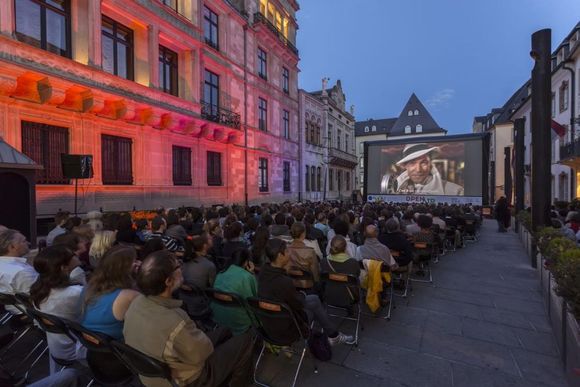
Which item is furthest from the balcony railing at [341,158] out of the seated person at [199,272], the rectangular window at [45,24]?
the seated person at [199,272]

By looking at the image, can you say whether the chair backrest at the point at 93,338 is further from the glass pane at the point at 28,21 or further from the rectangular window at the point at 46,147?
the glass pane at the point at 28,21

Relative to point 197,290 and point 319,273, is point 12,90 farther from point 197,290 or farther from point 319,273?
point 319,273

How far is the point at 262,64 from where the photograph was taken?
74.5 feet

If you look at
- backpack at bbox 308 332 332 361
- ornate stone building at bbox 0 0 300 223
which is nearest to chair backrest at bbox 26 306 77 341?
backpack at bbox 308 332 332 361

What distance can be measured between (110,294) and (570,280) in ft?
12.8

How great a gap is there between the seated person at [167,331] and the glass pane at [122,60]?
13093mm

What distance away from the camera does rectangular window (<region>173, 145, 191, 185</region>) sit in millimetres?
14648

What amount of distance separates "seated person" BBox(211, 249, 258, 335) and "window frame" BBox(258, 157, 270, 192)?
18247 millimetres

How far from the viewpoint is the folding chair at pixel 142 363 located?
1.96m

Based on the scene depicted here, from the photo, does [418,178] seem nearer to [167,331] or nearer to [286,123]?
[286,123]

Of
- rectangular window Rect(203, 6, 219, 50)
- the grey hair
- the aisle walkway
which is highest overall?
rectangular window Rect(203, 6, 219, 50)

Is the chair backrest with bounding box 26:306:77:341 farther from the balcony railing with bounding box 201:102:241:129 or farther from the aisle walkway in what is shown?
the balcony railing with bounding box 201:102:241:129

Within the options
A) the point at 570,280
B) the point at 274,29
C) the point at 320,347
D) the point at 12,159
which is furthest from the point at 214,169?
the point at 570,280

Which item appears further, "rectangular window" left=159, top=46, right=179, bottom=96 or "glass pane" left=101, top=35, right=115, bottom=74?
"rectangular window" left=159, top=46, right=179, bottom=96
